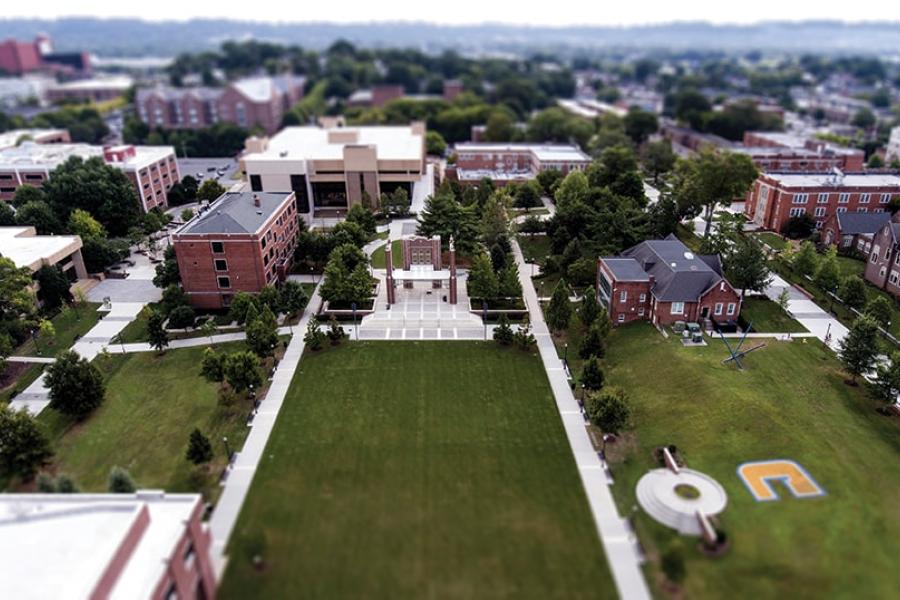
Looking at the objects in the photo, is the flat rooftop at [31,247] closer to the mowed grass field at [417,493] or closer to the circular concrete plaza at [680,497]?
the mowed grass field at [417,493]

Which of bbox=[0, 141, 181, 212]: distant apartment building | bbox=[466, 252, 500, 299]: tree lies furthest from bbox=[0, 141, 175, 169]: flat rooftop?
bbox=[466, 252, 500, 299]: tree

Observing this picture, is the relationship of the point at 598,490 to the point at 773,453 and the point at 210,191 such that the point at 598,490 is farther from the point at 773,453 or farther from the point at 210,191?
the point at 210,191

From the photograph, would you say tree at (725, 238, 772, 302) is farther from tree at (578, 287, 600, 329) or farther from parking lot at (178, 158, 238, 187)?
parking lot at (178, 158, 238, 187)

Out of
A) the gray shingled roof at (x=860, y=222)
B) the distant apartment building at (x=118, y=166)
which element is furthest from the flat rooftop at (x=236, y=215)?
the gray shingled roof at (x=860, y=222)

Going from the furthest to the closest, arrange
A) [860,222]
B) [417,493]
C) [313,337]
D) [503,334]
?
[860,222] → [503,334] → [313,337] → [417,493]

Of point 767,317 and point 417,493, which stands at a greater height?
point 767,317

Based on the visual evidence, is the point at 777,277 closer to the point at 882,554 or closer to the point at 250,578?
the point at 882,554

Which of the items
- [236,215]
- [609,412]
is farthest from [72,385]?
[609,412]
